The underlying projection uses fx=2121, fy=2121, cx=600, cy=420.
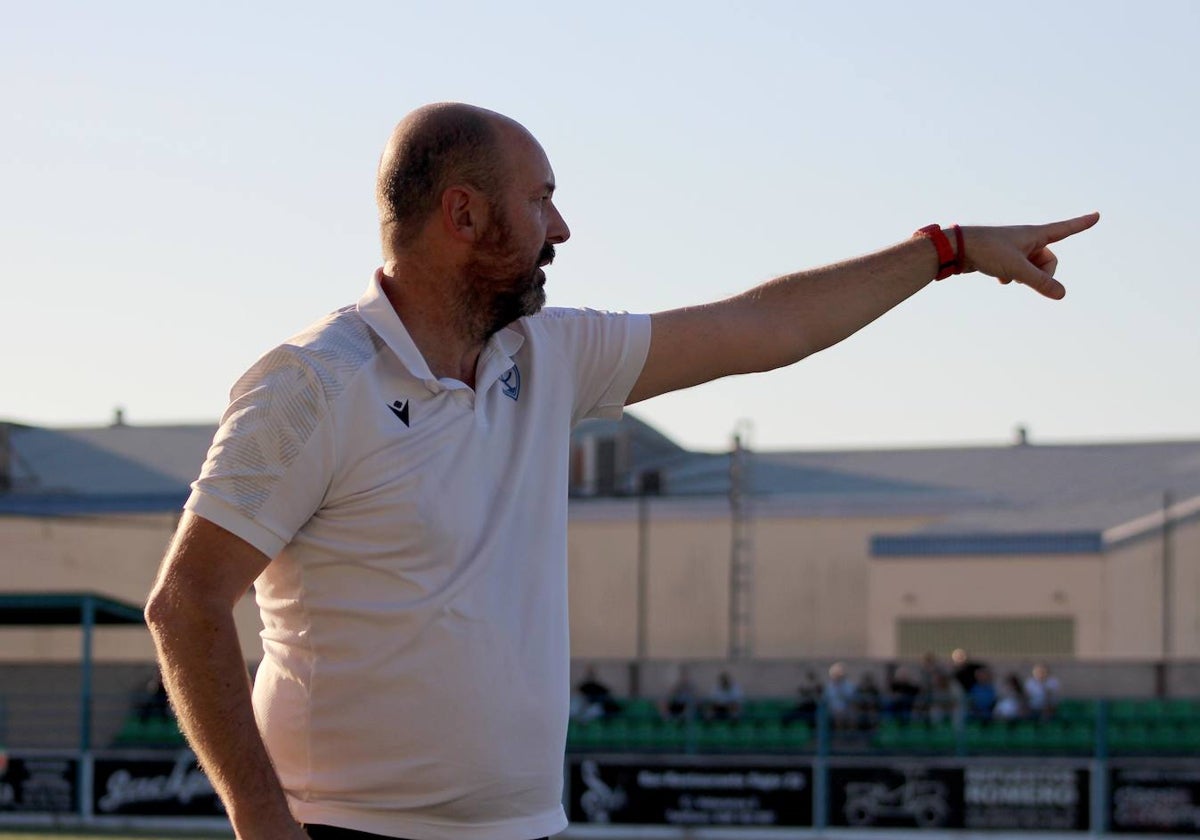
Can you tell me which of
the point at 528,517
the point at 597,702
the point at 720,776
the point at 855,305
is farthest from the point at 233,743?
the point at 597,702

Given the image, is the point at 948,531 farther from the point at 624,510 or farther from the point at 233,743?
the point at 233,743

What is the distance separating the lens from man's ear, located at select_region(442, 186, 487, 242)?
3.55 m

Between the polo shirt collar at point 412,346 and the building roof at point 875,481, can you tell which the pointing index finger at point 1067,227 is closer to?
the polo shirt collar at point 412,346

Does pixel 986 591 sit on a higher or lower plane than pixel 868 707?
higher

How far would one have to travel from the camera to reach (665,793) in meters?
22.5

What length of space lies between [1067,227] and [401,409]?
5.31ft

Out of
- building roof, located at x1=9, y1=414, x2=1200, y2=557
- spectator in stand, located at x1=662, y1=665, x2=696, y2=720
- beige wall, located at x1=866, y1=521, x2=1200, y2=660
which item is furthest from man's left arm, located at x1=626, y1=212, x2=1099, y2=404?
building roof, located at x1=9, y1=414, x2=1200, y2=557

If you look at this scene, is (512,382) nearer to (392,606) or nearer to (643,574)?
(392,606)

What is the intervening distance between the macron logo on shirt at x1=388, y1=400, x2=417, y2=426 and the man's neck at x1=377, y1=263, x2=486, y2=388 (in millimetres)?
163

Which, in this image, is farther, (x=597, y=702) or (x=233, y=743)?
(x=597, y=702)

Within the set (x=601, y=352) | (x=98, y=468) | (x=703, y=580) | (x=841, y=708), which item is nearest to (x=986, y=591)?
(x=703, y=580)

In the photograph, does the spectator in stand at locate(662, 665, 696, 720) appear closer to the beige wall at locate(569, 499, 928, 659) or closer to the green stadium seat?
the green stadium seat

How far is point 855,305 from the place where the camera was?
413 cm

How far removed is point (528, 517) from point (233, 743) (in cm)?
63
